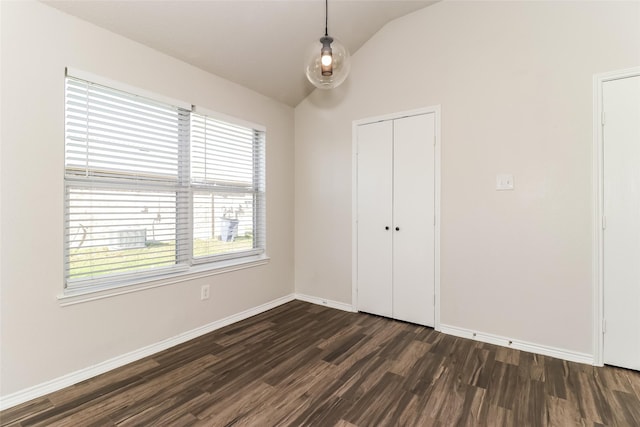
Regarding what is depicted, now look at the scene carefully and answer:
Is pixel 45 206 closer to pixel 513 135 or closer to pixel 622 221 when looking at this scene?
pixel 513 135

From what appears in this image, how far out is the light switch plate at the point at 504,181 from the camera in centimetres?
263

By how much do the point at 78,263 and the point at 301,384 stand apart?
180 centimetres

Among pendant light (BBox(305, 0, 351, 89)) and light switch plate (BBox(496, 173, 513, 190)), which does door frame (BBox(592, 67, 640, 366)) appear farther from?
pendant light (BBox(305, 0, 351, 89))

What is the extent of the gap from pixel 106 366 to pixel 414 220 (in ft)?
9.55

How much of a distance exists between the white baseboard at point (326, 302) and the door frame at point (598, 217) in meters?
2.15

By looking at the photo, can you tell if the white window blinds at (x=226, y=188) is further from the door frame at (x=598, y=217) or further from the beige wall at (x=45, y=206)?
the door frame at (x=598, y=217)

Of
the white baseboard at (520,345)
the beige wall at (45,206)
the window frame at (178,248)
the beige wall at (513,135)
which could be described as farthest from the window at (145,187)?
the white baseboard at (520,345)

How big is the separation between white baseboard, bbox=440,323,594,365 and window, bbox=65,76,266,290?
2360 millimetres

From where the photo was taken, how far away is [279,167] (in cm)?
383

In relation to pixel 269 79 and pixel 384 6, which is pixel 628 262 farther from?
pixel 269 79

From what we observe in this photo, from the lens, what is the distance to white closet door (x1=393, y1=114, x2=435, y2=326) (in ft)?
10.0

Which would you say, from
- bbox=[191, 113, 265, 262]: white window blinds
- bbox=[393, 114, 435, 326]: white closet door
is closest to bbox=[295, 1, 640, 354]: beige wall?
bbox=[393, 114, 435, 326]: white closet door

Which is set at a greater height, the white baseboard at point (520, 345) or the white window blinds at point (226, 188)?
the white window blinds at point (226, 188)

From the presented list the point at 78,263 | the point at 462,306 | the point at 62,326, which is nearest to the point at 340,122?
the point at 462,306
